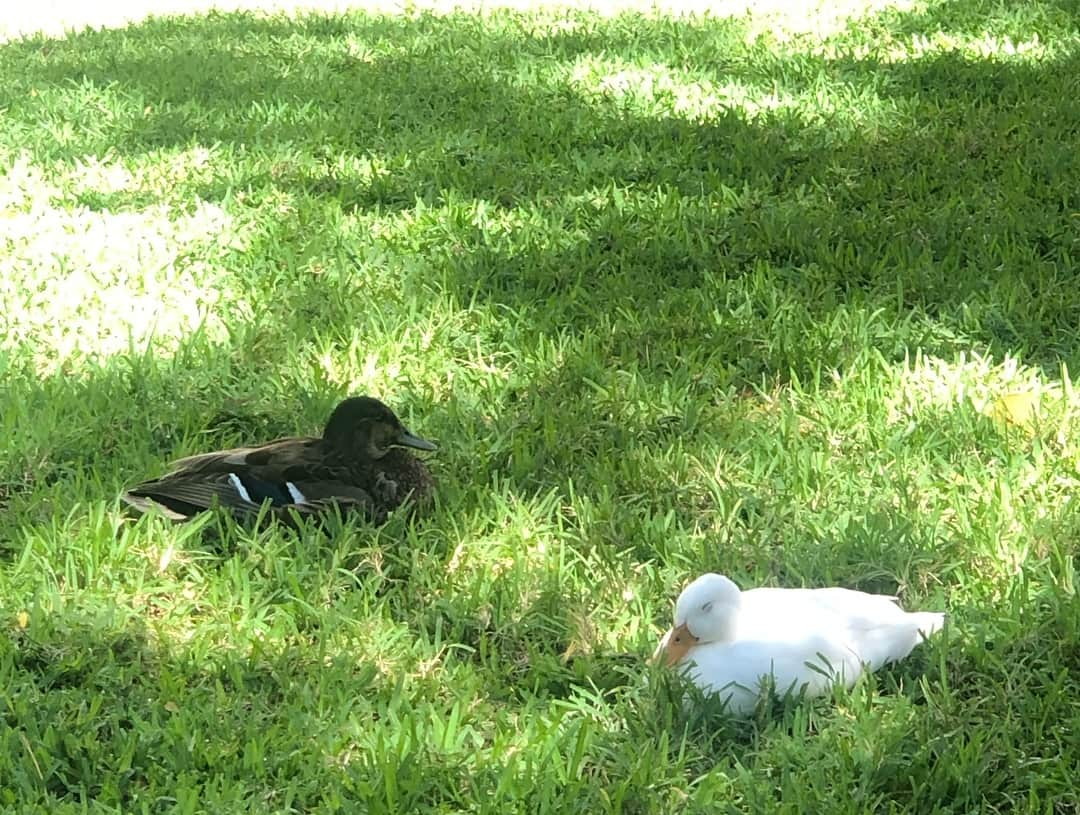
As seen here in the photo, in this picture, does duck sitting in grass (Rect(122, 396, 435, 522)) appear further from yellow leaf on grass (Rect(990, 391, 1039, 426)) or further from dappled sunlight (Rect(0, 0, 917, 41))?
dappled sunlight (Rect(0, 0, 917, 41))

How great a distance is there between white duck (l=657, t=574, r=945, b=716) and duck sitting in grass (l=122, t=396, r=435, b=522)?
3.18 ft

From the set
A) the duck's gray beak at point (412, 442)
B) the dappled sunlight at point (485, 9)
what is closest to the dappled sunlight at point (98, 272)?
the duck's gray beak at point (412, 442)

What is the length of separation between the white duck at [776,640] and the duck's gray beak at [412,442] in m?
1.03

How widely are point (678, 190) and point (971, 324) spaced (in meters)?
1.72

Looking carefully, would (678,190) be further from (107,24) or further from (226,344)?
(107,24)

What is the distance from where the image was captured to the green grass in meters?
2.78

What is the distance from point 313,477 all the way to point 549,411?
82 cm

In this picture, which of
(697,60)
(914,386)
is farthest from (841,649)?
(697,60)

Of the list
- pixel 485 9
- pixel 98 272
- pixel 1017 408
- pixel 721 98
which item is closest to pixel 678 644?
pixel 1017 408

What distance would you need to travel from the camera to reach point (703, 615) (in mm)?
2900

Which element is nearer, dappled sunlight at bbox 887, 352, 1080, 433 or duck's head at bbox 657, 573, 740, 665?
duck's head at bbox 657, 573, 740, 665

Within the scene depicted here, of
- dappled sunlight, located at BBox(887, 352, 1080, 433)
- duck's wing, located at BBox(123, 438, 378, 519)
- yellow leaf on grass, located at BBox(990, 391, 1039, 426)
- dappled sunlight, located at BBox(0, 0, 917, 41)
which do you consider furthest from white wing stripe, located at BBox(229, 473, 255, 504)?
dappled sunlight, located at BBox(0, 0, 917, 41)

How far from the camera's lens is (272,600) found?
131 inches

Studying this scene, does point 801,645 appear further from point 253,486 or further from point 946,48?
point 946,48
